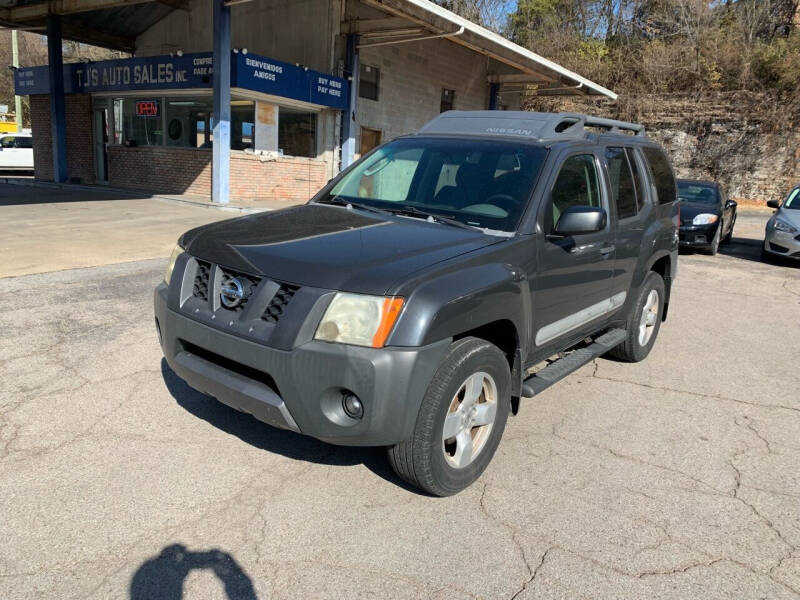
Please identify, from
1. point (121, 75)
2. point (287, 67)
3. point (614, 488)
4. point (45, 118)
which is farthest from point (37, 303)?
point (45, 118)

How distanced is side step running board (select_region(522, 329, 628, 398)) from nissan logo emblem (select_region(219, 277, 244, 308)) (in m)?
1.62

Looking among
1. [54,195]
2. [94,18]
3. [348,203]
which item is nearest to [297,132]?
[54,195]

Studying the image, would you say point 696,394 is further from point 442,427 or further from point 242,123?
point 242,123

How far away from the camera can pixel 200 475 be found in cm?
318

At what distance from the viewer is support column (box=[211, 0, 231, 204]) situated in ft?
48.0

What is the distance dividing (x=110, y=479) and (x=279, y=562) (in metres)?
1.10

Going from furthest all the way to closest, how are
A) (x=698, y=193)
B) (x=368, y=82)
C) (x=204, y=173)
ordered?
1. (x=368, y=82)
2. (x=204, y=173)
3. (x=698, y=193)

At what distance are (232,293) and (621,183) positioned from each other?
10.2ft

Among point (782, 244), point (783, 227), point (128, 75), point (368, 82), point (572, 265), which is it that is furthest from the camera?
point (368, 82)

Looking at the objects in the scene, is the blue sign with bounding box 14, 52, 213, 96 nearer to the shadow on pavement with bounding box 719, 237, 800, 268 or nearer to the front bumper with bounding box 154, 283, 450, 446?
the shadow on pavement with bounding box 719, 237, 800, 268

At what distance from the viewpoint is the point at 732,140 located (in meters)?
26.6

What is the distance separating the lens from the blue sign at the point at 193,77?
15.9 meters

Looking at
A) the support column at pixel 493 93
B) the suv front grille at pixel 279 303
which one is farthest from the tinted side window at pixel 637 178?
the support column at pixel 493 93

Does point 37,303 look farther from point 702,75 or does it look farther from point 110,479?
point 702,75
